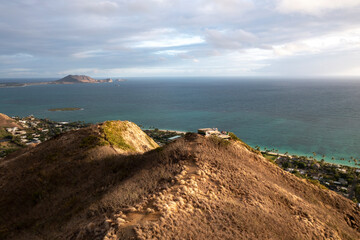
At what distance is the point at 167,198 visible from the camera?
11547 mm

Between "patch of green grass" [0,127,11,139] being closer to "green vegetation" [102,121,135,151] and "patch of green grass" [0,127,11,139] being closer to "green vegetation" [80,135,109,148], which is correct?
"green vegetation" [102,121,135,151]

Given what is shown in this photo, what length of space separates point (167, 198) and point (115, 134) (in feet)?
53.5

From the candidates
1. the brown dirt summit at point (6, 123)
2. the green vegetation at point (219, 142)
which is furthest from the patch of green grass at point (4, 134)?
the green vegetation at point (219, 142)

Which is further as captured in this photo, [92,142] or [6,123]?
[6,123]

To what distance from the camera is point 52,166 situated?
65.2ft

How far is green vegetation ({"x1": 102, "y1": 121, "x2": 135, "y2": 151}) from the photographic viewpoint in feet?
79.5

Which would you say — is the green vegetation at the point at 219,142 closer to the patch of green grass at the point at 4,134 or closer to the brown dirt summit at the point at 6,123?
the patch of green grass at the point at 4,134

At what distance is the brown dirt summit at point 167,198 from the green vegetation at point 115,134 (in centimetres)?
224

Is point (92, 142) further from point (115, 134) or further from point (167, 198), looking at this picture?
point (167, 198)

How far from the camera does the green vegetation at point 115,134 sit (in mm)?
24234

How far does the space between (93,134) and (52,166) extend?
18.8ft

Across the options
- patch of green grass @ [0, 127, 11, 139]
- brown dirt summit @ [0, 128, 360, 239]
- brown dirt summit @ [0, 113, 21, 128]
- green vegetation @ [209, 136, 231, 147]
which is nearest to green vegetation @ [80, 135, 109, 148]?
brown dirt summit @ [0, 128, 360, 239]

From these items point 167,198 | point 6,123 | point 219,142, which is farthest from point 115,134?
point 6,123

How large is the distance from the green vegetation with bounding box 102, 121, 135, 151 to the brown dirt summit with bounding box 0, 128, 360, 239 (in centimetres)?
224
